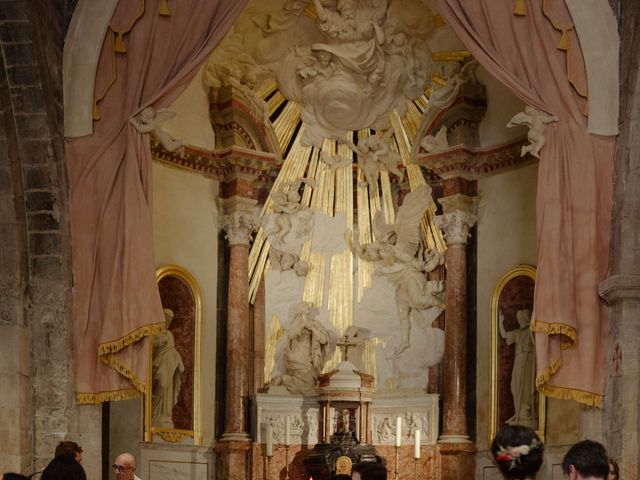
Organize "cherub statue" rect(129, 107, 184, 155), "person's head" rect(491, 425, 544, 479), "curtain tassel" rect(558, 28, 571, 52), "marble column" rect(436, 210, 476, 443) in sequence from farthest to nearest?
"marble column" rect(436, 210, 476, 443), "cherub statue" rect(129, 107, 184, 155), "curtain tassel" rect(558, 28, 571, 52), "person's head" rect(491, 425, 544, 479)

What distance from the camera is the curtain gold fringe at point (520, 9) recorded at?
1005 centimetres

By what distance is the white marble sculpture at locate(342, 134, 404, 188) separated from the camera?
13.0 metres

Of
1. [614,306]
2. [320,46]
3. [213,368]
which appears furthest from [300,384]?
[614,306]

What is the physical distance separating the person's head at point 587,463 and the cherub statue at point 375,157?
871cm

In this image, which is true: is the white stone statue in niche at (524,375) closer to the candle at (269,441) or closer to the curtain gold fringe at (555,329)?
the candle at (269,441)

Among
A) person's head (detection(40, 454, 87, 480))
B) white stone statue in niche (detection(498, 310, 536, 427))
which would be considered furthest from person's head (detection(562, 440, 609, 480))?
white stone statue in niche (detection(498, 310, 536, 427))

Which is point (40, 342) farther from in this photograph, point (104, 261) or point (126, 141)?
point (126, 141)

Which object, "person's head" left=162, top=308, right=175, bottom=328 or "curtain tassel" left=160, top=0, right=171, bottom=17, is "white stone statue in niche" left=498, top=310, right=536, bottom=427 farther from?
"curtain tassel" left=160, top=0, right=171, bottom=17

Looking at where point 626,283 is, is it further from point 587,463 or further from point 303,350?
point 587,463

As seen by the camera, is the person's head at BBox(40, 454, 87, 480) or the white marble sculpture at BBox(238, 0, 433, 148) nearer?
the person's head at BBox(40, 454, 87, 480)

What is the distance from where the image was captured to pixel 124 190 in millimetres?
10094

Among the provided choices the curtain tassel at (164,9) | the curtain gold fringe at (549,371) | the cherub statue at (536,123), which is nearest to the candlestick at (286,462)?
the curtain gold fringe at (549,371)

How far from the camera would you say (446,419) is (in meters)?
12.3

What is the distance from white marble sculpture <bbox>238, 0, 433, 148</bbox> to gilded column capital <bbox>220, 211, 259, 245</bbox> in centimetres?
92
